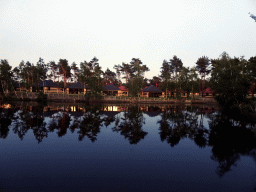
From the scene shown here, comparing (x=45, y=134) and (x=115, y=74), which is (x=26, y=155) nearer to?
(x=45, y=134)

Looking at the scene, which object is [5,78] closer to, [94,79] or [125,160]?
[94,79]

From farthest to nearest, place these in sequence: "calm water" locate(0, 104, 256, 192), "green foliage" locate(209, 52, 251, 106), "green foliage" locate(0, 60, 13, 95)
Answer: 1. "green foliage" locate(0, 60, 13, 95)
2. "green foliage" locate(209, 52, 251, 106)
3. "calm water" locate(0, 104, 256, 192)

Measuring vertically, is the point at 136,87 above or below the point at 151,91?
above

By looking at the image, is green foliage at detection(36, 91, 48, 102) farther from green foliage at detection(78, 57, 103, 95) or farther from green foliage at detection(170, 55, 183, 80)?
green foliage at detection(170, 55, 183, 80)

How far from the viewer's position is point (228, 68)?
38.8 meters

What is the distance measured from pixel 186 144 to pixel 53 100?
51.2 m

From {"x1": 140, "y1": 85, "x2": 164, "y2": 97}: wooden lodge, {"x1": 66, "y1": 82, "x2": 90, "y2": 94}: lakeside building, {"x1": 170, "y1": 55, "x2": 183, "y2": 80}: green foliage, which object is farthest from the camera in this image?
{"x1": 170, "y1": 55, "x2": 183, "y2": 80}: green foliage

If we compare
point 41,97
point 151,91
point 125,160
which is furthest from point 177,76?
point 125,160

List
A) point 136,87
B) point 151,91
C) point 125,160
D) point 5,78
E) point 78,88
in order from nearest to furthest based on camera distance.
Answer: point 125,160 < point 5,78 < point 136,87 < point 78,88 < point 151,91

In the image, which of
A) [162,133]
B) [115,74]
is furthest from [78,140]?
[115,74]

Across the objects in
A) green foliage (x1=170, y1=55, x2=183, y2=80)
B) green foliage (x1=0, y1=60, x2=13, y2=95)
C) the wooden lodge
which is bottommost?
the wooden lodge

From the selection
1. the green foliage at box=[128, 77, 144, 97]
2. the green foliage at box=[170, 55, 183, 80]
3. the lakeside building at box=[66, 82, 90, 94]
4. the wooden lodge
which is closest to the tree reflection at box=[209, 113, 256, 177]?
the green foliage at box=[128, 77, 144, 97]

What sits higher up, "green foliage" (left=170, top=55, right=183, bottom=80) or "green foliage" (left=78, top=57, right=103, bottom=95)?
"green foliage" (left=170, top=55, right=183, bottom=80)

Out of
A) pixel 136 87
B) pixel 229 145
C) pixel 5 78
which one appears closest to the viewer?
pixel 229 145
